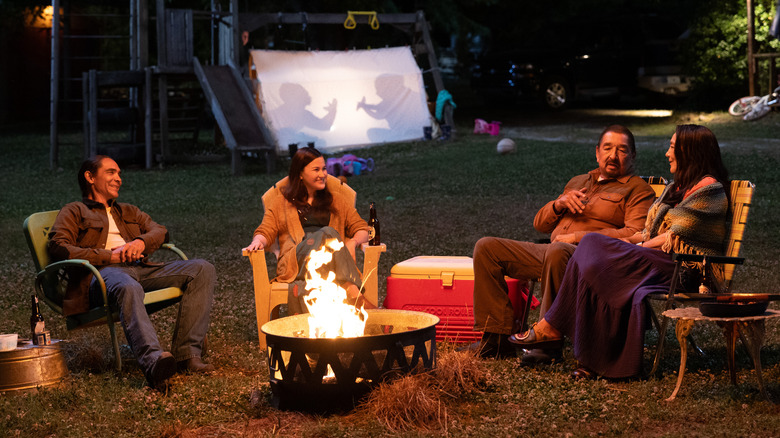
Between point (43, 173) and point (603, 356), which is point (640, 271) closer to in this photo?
point (603, 356)

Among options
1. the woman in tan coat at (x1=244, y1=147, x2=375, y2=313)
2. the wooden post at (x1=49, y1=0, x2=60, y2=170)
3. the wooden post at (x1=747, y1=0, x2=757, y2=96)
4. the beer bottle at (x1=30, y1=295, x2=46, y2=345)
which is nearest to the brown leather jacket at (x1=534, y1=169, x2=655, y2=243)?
the woman in tan coat at (x1=244, y1=147, x2=375, y2=313)

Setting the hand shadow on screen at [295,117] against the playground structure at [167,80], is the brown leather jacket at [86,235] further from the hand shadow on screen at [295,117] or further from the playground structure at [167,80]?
the hand shadow on screen at [295,117]

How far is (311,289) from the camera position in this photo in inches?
214

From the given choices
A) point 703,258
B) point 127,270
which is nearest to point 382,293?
point 127,270

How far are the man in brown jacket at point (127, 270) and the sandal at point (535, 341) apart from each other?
1.69 m

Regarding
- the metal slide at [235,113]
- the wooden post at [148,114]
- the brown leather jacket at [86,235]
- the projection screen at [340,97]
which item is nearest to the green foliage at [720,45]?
the projection screen at [340,97]

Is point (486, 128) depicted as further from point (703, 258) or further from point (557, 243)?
point (703, 258)

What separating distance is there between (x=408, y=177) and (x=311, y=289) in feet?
29.4

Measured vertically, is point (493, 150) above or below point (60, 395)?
above

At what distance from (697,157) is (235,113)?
12.3 metres

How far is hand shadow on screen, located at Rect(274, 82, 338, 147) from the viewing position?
17.7 metres

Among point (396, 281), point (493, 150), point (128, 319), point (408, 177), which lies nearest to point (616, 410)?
point (396, 281)

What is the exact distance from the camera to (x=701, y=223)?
15.6 feet

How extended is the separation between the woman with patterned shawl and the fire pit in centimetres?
82
